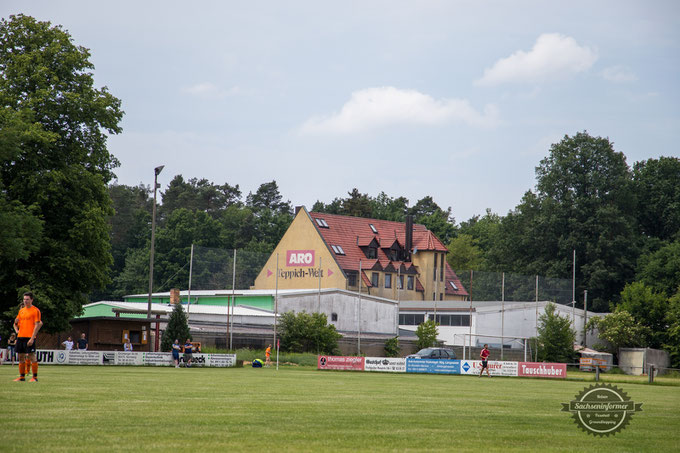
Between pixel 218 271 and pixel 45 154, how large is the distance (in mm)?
18075

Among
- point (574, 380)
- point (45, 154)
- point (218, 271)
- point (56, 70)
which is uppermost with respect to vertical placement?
point (56, 70)

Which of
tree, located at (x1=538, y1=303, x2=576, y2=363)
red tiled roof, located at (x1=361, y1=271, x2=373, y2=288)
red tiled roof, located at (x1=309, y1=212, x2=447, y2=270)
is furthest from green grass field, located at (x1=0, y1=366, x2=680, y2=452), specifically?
red tiled roof, located at (x1=309, y1=212, x2=447, y2=270)

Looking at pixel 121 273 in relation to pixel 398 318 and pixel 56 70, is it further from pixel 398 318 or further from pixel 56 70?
pixel 56 70

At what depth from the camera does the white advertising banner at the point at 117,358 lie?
136ft

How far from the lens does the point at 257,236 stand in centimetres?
12344

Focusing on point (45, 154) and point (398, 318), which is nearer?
point (45, 154)

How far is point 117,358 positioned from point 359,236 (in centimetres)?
4543

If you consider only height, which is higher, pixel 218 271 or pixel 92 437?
pixel 218 271

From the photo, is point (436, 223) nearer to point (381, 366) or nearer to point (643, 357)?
point (643, 357)

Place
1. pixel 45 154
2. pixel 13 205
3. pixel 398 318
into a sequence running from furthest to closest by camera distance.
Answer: pixel 398 318 < pixel 45 154 < pixel 13 205

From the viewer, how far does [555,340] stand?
6544cm

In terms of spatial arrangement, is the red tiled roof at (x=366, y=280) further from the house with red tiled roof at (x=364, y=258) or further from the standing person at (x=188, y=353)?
the standing person at (x=188, y=353)

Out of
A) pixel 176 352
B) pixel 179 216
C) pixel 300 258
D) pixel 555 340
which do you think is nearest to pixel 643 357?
pixel 555 340

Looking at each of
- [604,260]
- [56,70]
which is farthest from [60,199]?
[604,260]
